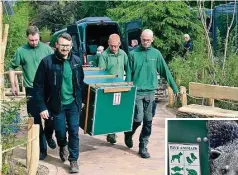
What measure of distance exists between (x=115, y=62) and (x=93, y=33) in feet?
30.0

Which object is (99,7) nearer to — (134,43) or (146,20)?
(146,20)

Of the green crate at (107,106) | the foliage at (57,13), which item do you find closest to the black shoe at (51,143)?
the green crate at (107,106)

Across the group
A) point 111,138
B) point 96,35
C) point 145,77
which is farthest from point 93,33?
point 145,77

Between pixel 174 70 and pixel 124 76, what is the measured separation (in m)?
4.12

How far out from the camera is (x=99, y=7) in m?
30.8

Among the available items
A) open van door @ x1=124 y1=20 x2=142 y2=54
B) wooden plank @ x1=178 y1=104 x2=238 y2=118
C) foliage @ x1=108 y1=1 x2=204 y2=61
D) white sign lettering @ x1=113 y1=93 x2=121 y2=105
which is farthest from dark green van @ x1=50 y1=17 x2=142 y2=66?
white sign lettering @ x1=113 y1=93 x2=121 y2=105

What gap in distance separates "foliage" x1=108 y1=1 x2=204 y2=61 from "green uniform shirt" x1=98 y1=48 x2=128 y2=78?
28.2 feet

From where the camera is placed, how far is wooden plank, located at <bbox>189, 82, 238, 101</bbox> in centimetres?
768

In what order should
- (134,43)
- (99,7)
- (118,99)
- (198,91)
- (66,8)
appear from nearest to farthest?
(118,99), (198,91), (134,43), (99,7), (66,8)

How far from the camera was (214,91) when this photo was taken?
7.96 m

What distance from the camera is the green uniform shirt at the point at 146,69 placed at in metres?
6.75

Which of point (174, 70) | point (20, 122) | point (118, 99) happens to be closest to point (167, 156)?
point (20, 122)

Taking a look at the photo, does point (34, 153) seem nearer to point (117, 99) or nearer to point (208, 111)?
point (117, 99)

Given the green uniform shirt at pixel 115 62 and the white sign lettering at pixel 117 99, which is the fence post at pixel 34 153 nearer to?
the white sign lettering at pixel 117 99
